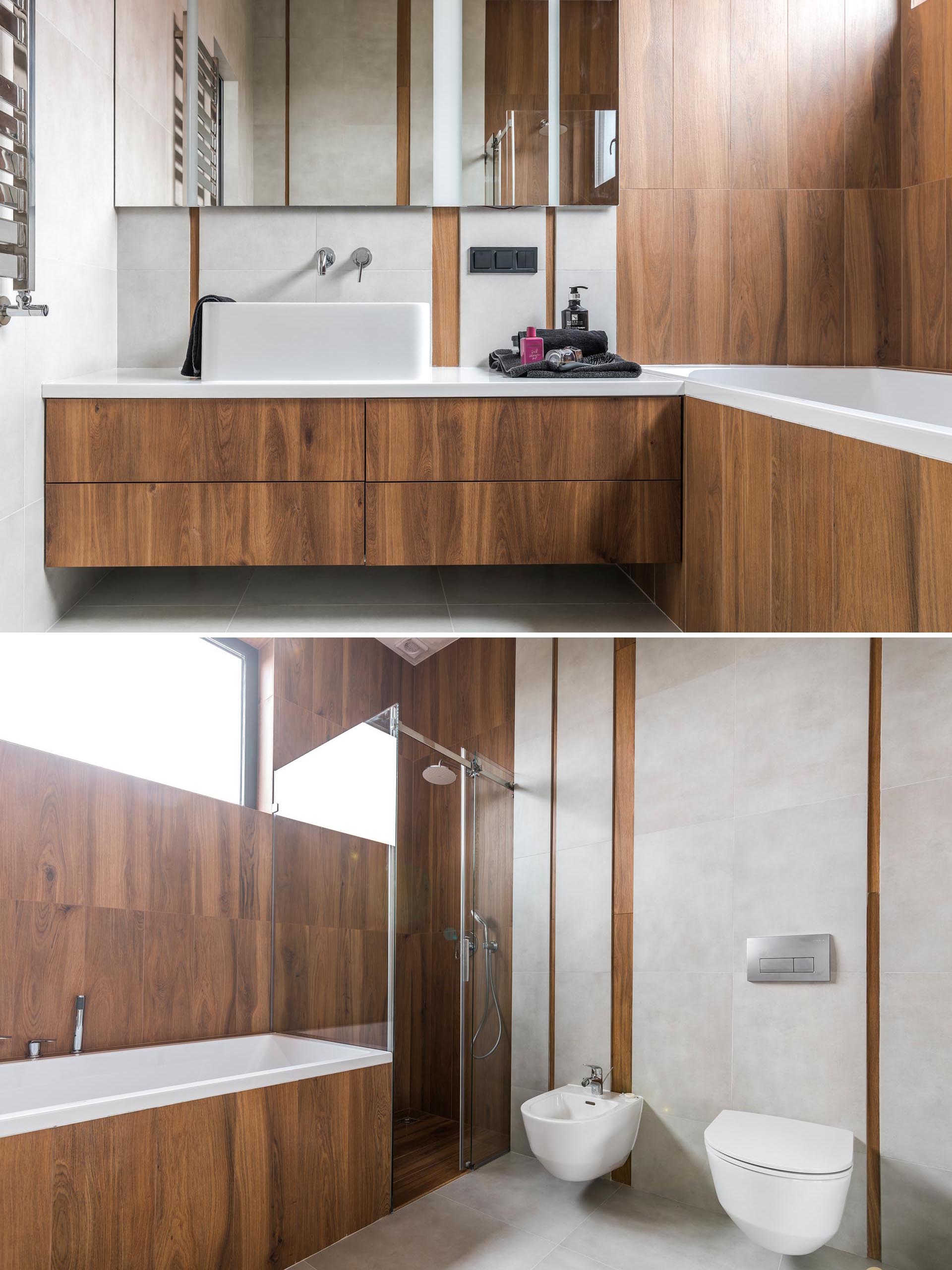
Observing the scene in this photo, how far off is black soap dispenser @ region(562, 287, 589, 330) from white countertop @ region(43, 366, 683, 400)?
1.94 ft

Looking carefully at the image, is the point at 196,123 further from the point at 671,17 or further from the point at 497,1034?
the point at 497,1034

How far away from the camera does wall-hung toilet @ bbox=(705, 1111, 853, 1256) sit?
0.90 meters

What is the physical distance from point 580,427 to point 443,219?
1053mm

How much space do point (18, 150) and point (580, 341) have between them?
1.38 meters

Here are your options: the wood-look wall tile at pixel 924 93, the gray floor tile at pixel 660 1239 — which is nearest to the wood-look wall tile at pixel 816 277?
the wood-look wall tile at pixel 924 93

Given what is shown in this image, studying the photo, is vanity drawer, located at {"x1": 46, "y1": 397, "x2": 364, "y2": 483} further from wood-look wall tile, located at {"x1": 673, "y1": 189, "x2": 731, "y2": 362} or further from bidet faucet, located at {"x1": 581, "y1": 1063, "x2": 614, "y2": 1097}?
bidet faucet, located at {"x1": 581, "y1": 1063, "x2": 614, "y2": 1097}

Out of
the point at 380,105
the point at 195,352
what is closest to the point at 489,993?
the point at 195,352

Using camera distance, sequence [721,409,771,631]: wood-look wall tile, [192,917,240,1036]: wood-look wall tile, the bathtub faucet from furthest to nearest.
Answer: [721,409,771,631]: wood-look wall tile, the bathtub faucet, [192,917,240,1036]: wood-look wall tile

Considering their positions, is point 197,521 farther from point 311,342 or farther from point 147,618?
point 311,342

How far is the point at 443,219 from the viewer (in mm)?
2984

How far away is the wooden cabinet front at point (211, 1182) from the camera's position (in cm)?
102

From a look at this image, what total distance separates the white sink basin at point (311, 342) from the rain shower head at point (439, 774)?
159 centimetres

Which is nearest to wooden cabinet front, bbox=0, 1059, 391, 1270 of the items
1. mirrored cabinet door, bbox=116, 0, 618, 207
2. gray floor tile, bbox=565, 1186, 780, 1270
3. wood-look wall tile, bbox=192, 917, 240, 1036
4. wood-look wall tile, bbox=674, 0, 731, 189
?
wood-look wall tile, bbox=192, 917, 240, 1036

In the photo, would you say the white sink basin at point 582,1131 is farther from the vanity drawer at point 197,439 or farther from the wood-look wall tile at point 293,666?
the vanity drawer at point 197,439
